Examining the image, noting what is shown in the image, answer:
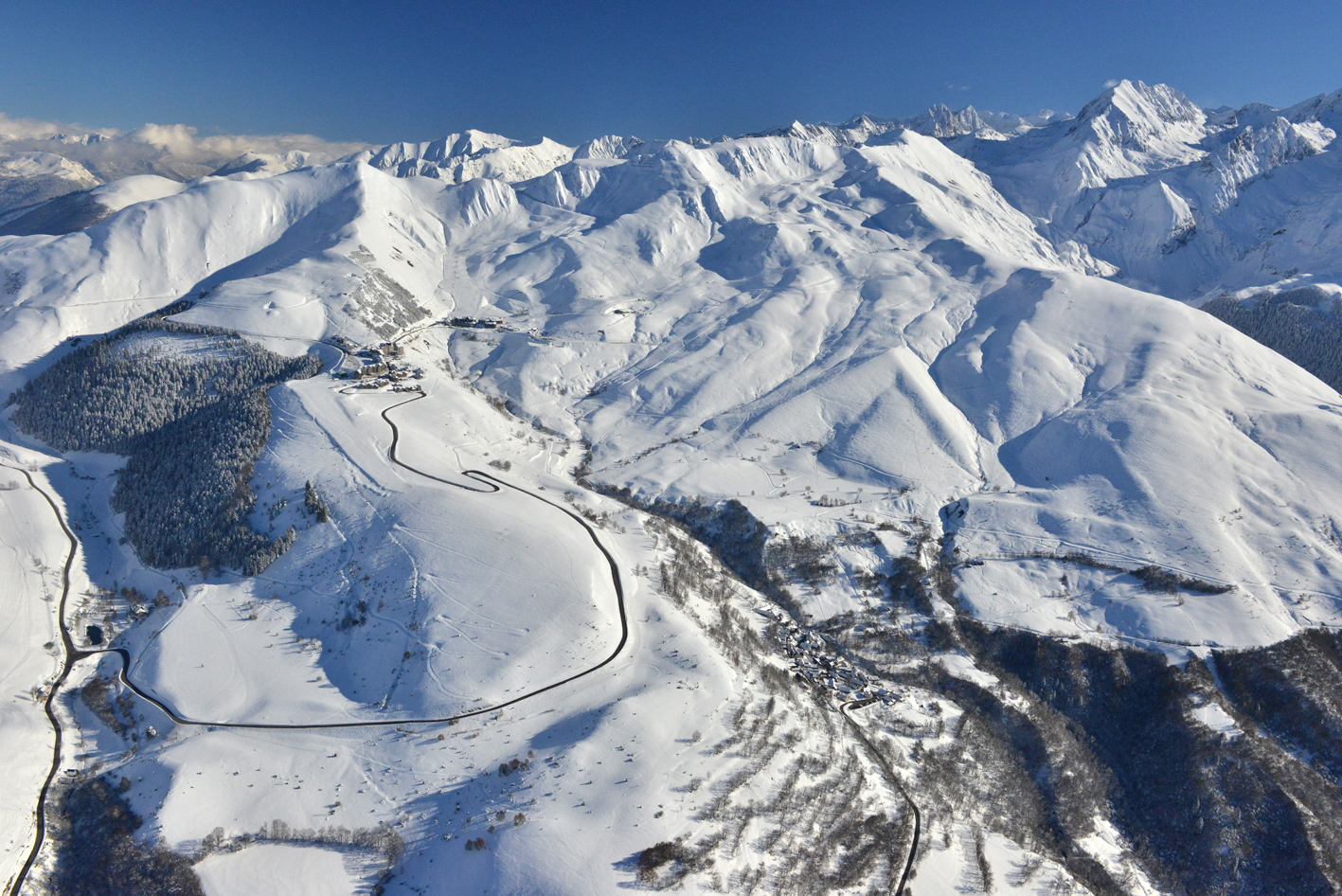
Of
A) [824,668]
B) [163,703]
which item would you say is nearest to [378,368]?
[163,703]

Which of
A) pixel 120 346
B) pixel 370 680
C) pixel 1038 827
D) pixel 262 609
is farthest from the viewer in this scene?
pixel 120 346

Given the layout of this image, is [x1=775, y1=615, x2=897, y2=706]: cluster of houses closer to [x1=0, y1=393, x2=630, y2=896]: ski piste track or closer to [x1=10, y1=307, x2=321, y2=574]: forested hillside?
[x1=0, y1=393, x2=630, y2=896]: ski piste track

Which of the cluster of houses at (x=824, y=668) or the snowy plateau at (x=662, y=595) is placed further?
the cluster of houses at (x=824, y=668)

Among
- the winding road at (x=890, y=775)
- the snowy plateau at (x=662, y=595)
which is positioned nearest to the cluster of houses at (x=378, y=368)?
the snowy plateau at (x=662, y=595)

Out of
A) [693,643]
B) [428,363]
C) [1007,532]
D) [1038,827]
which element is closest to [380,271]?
[428,363]

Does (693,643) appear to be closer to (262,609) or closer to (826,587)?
(826,587)

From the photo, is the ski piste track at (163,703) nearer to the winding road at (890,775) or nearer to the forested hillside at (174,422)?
the forested hillside at (174,422)

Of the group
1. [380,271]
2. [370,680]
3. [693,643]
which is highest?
[380,271]

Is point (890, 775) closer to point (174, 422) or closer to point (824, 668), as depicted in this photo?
point (824, 668)
